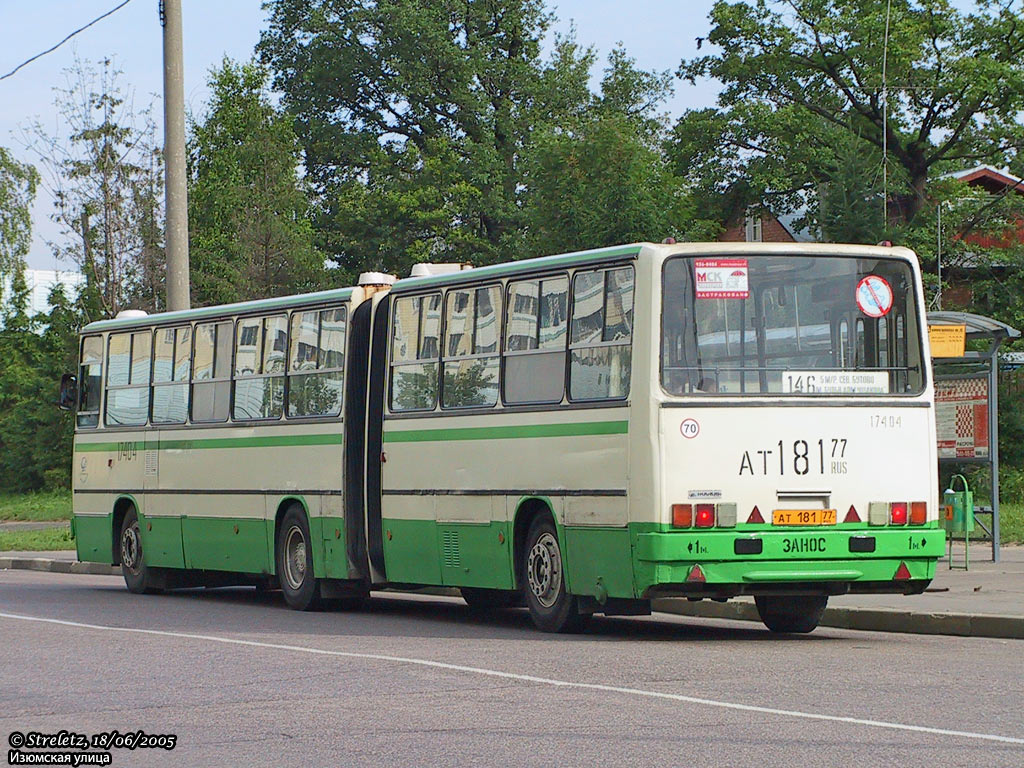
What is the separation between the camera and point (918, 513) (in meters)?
14.4

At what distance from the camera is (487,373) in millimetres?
15812

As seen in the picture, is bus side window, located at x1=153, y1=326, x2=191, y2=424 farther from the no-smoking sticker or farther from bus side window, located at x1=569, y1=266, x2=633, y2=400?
the no-smoking sticker

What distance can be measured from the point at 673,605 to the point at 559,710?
773cm

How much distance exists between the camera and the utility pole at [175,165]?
79.6 feet

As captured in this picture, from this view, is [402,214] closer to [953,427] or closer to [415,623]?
[953,427]

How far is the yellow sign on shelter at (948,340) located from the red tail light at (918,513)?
595 centimetres

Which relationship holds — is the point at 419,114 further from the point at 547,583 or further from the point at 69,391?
the point at 547,583

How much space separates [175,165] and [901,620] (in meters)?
12.8

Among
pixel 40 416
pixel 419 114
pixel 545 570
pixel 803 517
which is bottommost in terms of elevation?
pixel 545 570

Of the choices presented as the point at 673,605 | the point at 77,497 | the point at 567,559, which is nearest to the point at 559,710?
the point at 567,559

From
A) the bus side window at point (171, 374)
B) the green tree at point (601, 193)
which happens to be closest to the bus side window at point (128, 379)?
the bus side window at point (171, 374)

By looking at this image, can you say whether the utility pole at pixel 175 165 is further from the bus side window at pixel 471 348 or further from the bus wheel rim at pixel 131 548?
the bus side window at pixel 471 348

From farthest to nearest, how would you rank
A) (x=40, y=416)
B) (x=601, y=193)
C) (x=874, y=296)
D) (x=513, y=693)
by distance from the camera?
(x=40, y=416) → (x=601, y=193) → (x=874, y=296) → (x=513, y=693)

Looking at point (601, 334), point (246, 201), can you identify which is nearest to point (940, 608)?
point (601, 334)
